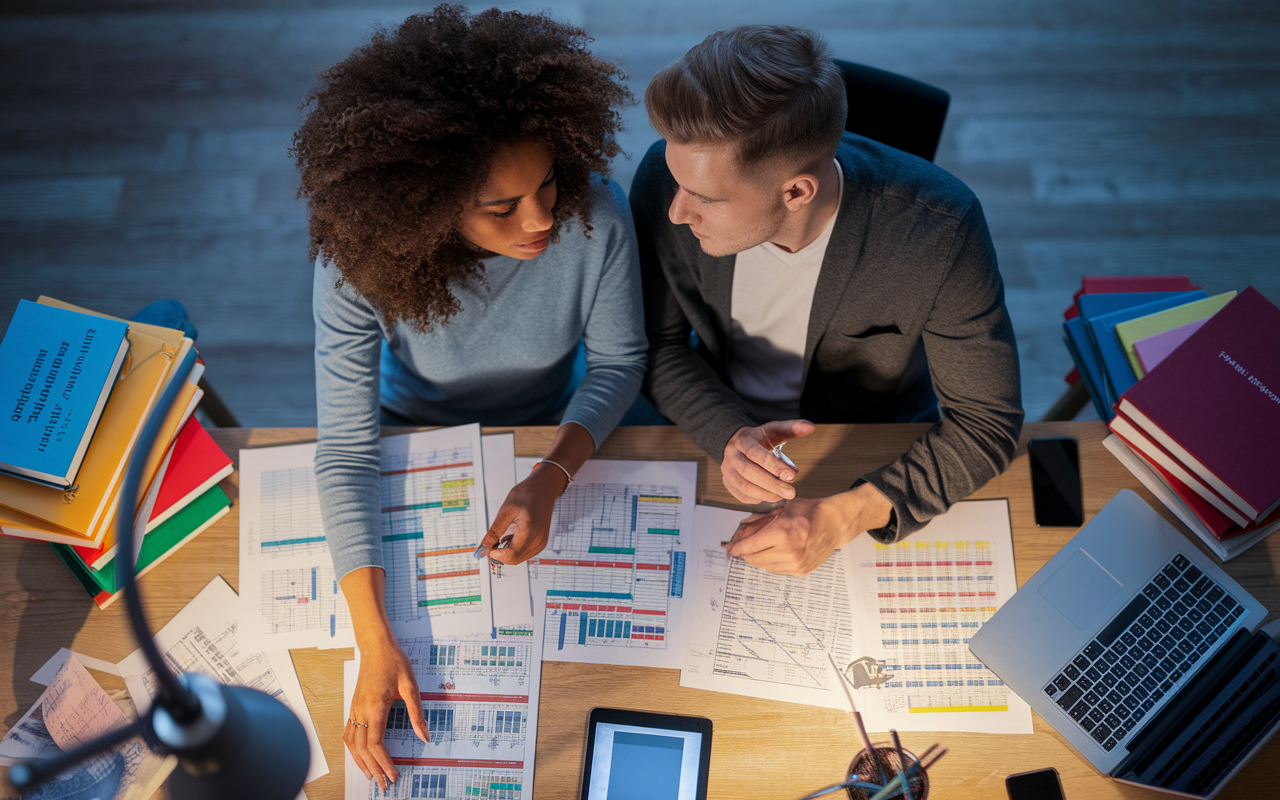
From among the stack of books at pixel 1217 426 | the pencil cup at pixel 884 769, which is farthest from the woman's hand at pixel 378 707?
the stack of books at pixel 1217 426

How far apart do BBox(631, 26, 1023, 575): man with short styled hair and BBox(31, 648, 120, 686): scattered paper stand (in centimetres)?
98

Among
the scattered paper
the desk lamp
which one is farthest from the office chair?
the scattered paper

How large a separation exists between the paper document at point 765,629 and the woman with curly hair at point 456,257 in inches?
11.3

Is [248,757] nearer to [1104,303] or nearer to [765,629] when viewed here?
[765,629]

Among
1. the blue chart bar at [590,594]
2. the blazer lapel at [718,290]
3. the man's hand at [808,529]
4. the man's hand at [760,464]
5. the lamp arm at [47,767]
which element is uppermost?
the blazer lapel at [718,290]

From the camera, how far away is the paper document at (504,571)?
1247 mm

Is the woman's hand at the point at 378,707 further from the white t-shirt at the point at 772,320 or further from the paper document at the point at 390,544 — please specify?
the white t-shirt at the point at 772,320

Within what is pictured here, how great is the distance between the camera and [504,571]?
4.19ft

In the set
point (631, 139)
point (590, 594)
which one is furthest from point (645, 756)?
point (631, 139)

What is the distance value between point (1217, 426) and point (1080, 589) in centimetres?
32

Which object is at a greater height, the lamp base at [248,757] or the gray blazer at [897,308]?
the gray blazer at [897,308]

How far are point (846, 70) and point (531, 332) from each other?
77cm

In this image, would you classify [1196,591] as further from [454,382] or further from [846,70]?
[454,382]

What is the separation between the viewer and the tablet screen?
3.74 ft
